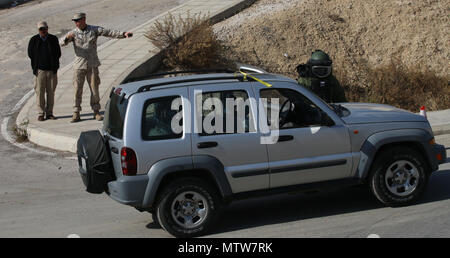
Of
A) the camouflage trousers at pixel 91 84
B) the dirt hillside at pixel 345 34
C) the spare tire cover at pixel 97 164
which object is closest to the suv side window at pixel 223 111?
the spare tire cover at pixel 97 164

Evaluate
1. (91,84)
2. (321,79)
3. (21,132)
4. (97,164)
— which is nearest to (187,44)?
(91,84)

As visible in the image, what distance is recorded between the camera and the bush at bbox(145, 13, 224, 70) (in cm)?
1527

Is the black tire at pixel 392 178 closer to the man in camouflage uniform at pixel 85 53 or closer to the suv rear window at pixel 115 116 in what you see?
the suv rear window at pixel 115 116

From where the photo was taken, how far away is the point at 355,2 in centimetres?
1928

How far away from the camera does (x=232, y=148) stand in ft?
23.3

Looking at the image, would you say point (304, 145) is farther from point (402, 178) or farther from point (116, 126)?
point (116, 126)

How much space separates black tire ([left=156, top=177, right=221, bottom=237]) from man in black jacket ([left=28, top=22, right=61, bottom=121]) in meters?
6.92

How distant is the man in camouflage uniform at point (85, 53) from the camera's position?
1262cm

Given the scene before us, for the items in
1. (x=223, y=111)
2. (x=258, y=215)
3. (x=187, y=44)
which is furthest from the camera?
(x=187, y=44)

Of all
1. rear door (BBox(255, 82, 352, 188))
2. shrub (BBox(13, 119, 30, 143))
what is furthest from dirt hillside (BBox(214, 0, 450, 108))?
rear door (BBox(255, 82, 352, 188))

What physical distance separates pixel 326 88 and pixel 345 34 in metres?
9.16

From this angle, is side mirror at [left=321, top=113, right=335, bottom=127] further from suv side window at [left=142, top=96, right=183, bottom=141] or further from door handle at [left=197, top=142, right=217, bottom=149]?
suv side window at [left=142, top=96, right=183, bottom=141]

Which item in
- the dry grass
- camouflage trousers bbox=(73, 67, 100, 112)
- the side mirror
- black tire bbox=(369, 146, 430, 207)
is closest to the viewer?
the side mirror

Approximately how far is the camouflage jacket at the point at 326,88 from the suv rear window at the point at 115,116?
3142mm
